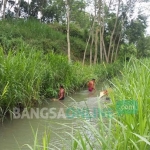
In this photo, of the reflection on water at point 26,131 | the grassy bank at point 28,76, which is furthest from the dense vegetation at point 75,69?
the reflection on water at point 26,131

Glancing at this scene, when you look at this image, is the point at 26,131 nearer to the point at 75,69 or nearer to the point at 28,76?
the point at 28,76

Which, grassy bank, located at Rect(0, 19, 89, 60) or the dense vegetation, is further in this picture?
grassy bank, located at Rect(0, 19, 89, 60)

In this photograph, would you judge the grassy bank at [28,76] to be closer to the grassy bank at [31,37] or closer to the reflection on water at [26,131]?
the reflection on water at [26,131]

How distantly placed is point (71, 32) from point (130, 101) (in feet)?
77.7

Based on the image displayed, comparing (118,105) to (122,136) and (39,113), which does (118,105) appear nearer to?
(122,136)

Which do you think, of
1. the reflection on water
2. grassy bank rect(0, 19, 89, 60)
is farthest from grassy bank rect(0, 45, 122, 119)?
grassy bank rect(0, 19, 89, 60)

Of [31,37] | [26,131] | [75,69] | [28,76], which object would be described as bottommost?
[26,131]

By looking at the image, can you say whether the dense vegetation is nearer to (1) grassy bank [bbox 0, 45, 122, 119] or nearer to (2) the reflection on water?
(1) grassy bank [bbox 0, 45, 122, 119]

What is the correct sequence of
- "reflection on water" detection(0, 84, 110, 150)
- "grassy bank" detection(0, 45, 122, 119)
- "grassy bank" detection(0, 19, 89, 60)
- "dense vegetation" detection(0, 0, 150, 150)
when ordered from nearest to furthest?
"dense vegetation" detection(0, 0, 150, 150) < "reflection on water" detection(0, 84, 110, 150) < "grassy bank" detection(0, 45, 122, 119) < "grassy bank" detection(0, 19, 89, 60)

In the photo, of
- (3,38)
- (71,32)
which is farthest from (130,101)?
(71,32)

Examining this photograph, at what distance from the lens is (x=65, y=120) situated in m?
5.68

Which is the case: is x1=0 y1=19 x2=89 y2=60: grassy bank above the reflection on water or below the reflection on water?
above

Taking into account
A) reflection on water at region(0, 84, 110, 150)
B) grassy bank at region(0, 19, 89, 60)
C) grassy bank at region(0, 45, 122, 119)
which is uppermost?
grassy bank at region(0, 19, 89, 60)

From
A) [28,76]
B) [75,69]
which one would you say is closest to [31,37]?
[75,69]
